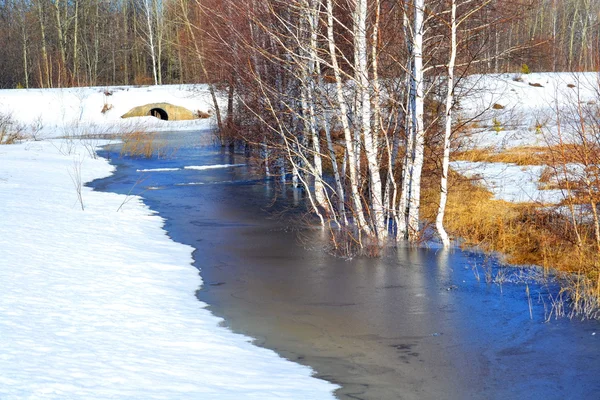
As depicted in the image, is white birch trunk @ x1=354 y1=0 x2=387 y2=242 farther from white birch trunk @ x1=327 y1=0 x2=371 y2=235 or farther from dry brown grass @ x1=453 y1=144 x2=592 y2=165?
dry brown grass @ x1=453 y1=144 x2=592 y2=165

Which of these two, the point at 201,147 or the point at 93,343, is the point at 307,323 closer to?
the point at 93,343

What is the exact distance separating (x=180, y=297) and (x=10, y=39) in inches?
2013

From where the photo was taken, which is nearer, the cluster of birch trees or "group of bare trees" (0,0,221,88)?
the cluster of birch trees

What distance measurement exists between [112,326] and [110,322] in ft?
0.40

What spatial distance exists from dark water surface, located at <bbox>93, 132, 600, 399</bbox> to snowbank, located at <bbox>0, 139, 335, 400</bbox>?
355 mm

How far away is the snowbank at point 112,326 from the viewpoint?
526 cm

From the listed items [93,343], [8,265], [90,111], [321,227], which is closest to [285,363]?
[93,343]

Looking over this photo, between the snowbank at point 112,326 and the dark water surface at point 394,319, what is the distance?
1.16 ft

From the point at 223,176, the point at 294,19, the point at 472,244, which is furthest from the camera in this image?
the point at 223,176

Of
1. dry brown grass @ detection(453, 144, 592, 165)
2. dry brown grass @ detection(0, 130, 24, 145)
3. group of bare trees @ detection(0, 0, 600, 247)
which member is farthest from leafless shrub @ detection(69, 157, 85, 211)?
dry brown grass @ detection(453, 144, 592, 165)

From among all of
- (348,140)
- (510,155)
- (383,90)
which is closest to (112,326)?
(348,140)

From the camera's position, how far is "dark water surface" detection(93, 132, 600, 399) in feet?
19.3

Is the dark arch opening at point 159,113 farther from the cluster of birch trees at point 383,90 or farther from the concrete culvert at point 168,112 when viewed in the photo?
the cluster of birch trees at point 383,90

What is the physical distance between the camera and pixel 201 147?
2950 cm
